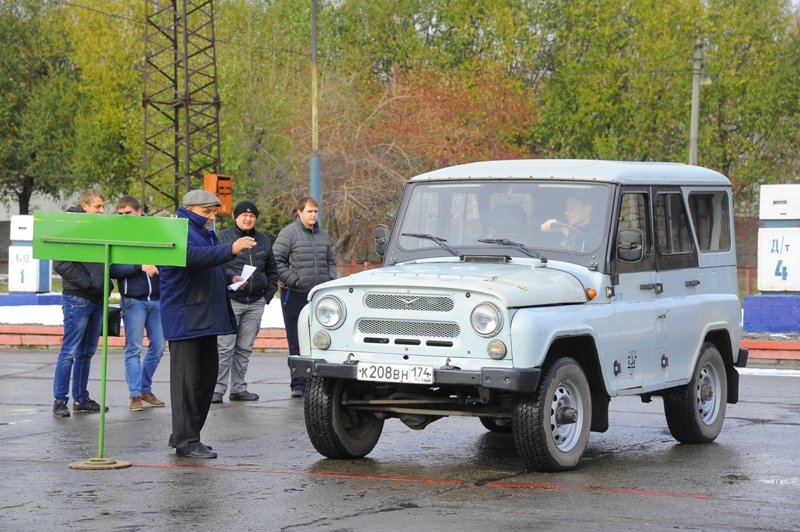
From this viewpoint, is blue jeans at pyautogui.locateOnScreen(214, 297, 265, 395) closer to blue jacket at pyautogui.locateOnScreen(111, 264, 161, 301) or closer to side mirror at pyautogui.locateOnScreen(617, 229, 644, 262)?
blue jacket at pyautogui.locateOnScreen(111, 264, 161, 301)

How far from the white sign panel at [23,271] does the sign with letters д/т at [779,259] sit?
13.9 m

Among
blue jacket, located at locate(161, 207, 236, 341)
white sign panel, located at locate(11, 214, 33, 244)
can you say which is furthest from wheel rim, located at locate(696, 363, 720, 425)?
white sign panel, located at locate(11, 214, 33, 244)

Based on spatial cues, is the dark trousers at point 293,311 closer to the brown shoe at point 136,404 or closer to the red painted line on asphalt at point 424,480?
the brown shoe at point 136,404

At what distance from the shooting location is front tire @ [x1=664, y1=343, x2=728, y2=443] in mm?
10102

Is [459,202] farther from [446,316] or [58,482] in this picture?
[58,482]

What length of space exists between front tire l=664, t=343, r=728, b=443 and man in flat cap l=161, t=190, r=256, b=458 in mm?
3536

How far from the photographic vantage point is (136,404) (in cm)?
1224

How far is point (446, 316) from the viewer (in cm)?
835

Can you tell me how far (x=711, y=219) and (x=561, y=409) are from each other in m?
2.87

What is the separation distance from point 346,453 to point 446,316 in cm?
143

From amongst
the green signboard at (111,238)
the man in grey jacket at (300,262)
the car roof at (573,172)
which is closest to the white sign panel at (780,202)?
the man in grey jacket at (300,262)

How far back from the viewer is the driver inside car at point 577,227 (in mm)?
9266

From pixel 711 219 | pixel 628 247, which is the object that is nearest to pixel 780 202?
pixel 711 219

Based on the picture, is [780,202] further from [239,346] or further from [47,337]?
[47,337]
